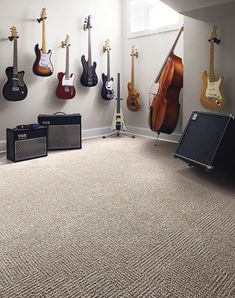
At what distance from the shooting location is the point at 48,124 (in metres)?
3.18

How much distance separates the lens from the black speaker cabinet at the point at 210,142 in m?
2.15

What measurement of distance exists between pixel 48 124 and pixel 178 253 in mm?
2296

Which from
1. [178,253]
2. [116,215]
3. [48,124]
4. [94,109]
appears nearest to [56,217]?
[116,215]

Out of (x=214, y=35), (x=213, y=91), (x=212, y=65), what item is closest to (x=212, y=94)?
(x=213, y=91)

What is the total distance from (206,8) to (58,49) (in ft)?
6.06

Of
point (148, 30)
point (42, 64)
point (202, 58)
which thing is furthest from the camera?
point (148, 30)

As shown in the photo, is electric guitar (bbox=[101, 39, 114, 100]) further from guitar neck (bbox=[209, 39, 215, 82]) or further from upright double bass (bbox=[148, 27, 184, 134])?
guitar neck (bbox=[209, 39, 215, 82])

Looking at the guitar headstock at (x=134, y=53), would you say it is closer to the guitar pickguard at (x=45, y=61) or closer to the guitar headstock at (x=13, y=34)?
the guitar pickguard at (x=45, y=61)

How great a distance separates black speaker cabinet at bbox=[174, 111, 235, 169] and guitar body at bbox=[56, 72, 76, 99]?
65.6 inches

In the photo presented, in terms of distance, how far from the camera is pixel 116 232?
1.42 meters

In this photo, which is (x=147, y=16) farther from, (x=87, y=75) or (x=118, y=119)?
(x=118, y=119)

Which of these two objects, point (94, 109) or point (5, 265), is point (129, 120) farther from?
point (5, 265)

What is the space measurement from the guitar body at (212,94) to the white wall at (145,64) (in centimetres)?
86

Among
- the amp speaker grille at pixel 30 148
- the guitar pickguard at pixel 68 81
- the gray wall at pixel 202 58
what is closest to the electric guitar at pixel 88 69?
the guitar pickguard at pixel 68 81
